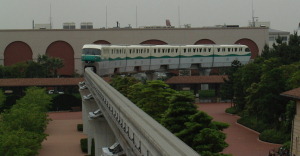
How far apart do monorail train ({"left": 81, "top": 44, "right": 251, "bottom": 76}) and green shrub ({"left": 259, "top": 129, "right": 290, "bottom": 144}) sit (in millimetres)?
18303

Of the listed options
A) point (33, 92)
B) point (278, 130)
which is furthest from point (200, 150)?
point (33, 92)

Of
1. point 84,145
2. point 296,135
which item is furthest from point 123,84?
point 296,135

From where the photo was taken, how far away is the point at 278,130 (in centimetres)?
3391

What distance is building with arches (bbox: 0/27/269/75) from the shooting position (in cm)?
7544

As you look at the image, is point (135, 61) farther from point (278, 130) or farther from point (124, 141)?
point (124, 141)

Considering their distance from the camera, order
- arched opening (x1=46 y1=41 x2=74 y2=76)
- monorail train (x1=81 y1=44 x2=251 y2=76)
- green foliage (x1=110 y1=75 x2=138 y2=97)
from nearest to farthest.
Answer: green foliage (x1=110 y1=75 x2=138 y2=97) → monorail train (x1=81 y1=44 x2=251 y2=76) → arched opening (x1=46 y1=41 x2=74 y2=76)

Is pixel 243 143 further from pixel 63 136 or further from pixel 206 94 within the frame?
pixel 206 94

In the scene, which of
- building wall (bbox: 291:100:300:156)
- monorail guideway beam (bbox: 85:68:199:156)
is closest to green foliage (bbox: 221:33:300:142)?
building wall (bbox: 291:100:300:156)

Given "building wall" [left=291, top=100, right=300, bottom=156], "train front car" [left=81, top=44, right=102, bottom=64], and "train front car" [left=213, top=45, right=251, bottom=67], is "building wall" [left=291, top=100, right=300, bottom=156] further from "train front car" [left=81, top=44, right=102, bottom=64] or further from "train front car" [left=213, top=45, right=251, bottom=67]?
"train front car" [left=213, top=45, right=251, bottom=67]

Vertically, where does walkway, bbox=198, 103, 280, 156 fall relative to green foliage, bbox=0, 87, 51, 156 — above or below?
below

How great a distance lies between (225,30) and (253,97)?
141 ft

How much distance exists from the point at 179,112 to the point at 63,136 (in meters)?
25.1

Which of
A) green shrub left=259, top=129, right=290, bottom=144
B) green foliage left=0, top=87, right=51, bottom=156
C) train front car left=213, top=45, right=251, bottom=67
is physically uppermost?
train front car left=213, top=45, right=251, bottom=67

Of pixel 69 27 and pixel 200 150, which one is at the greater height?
→ pixel 69 27
